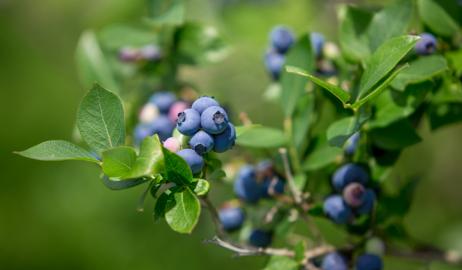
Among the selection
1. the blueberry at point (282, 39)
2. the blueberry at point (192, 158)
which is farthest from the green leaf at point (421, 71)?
the blueberry at point (192, 158)

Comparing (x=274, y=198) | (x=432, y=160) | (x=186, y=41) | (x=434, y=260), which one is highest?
(x=186, y=41)

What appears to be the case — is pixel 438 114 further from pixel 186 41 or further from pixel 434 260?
pixel 186 41

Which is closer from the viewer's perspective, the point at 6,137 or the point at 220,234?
the point at 220,234

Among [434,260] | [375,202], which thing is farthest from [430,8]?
[434,260]

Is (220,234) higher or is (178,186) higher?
(178,186)

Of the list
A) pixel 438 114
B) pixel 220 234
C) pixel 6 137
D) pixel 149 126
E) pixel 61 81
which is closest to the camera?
pixel 220 234

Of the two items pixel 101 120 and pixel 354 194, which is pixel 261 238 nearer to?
pixel 354 194
